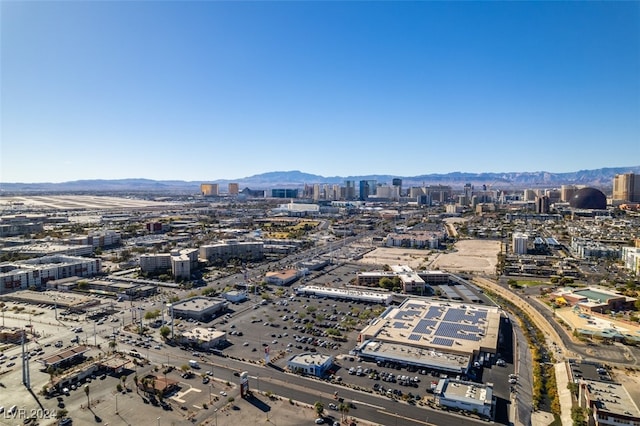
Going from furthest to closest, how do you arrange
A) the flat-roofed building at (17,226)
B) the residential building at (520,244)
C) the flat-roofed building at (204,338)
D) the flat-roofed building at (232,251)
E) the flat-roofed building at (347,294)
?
the flat-roofed building at (17,226) < the residential building at (520,244) < the flat-roofed building at (232,251) < the flat-roofed building at (347,294) < the flat-roofed building at (204,338)

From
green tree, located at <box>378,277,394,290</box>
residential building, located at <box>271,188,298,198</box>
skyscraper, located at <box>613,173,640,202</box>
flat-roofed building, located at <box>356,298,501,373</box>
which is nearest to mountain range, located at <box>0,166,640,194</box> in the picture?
residential building, located at <box>271,188,298,198</box>

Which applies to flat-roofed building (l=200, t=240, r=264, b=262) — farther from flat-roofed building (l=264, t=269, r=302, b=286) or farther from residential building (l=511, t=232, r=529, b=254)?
residential building (l=511, t=232, r=529, b=254)

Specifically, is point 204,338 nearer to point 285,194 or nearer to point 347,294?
point 347,294

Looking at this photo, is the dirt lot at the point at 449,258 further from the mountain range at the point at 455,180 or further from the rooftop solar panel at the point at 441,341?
the mountain range at the point at 455,180

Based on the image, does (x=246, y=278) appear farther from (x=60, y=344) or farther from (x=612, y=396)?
(x=612, y=396)

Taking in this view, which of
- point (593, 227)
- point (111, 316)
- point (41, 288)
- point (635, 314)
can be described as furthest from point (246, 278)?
point (593, 227)

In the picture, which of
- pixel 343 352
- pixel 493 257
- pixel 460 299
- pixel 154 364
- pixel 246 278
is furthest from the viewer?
pixel 493 257

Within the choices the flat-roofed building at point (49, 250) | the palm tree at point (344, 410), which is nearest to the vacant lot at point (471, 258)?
the palm tree at point (344, 410)
